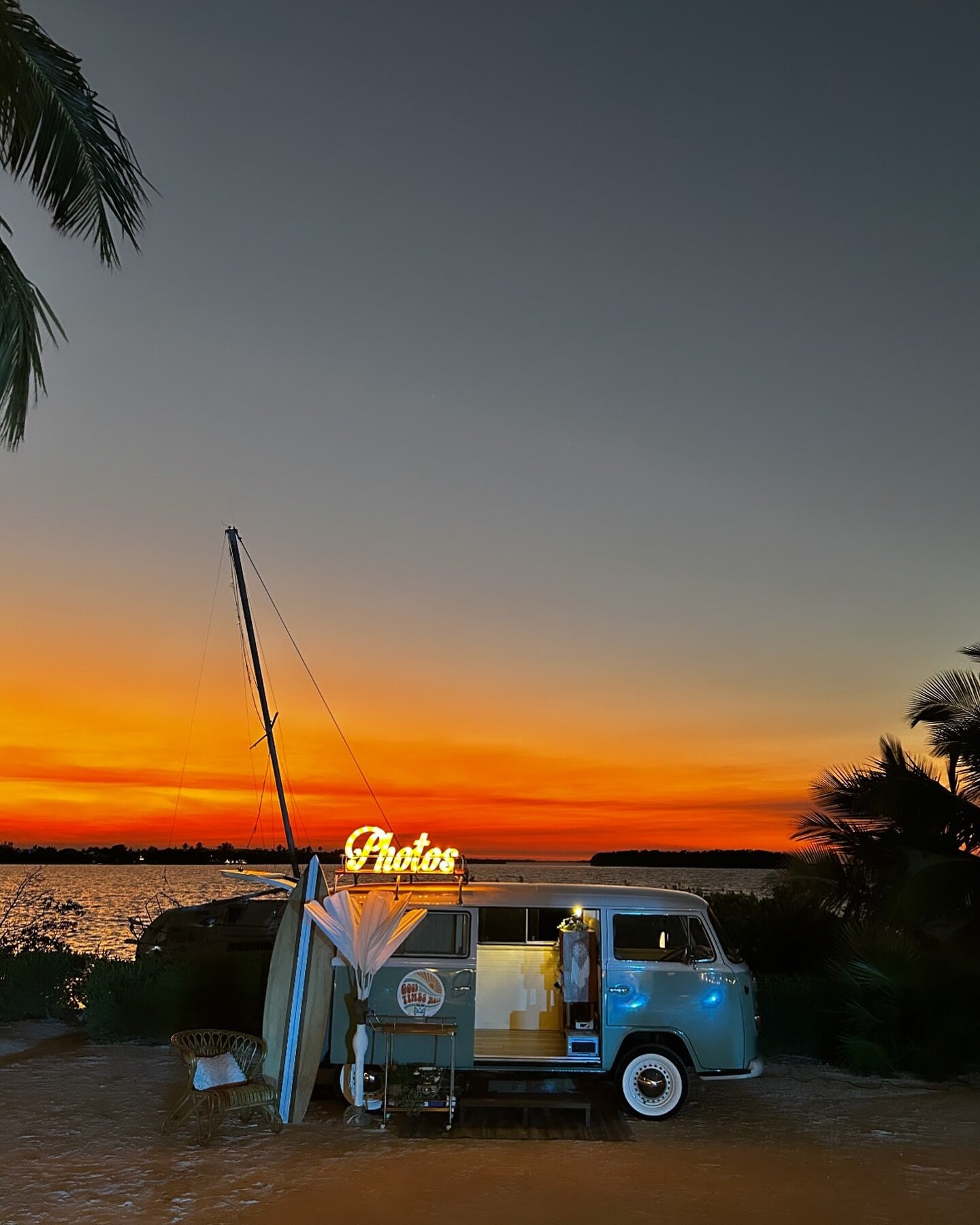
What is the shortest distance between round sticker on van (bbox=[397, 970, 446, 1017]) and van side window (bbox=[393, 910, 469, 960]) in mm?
200

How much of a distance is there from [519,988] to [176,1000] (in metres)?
5.33

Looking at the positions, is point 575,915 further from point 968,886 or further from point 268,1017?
point 968,886

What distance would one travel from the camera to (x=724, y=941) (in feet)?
39.3

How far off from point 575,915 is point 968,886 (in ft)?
19.3

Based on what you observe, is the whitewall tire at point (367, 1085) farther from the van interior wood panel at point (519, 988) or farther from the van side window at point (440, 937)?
the van interior wood panel at point (519, 988)

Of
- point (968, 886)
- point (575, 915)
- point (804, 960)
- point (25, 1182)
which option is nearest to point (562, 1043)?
point (575, 915)

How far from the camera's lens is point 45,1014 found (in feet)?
58.1

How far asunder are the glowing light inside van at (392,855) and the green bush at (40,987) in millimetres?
7398

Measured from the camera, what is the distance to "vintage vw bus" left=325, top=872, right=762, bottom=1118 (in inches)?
452

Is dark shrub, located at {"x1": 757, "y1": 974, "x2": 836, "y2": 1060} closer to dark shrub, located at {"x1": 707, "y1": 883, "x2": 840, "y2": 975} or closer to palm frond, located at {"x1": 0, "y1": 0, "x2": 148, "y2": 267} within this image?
dark shrub, located at {"x1": 707, "y1": 883, "x2": 840, "y2": 975}

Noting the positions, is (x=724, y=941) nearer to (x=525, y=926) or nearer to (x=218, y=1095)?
(x=525, y=926)

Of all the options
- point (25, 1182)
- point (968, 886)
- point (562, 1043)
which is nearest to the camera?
point (25, 1182)

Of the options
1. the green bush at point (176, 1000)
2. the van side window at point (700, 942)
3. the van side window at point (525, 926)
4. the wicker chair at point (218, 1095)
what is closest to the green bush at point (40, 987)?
the green bush at point (176, 1000)

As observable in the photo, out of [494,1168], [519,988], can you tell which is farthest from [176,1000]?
[494,1168]
